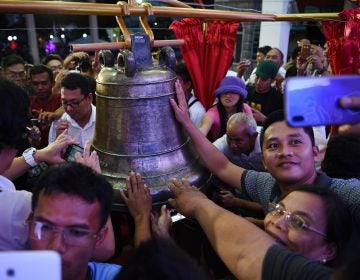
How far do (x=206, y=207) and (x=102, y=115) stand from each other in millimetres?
623

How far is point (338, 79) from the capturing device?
614mm

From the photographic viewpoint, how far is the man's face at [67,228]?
1203 mm

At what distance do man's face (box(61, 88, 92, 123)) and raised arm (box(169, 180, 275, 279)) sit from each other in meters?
1.58

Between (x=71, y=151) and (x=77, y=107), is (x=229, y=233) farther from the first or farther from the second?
(x=77, y=107)

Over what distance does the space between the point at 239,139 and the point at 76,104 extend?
1334 mm

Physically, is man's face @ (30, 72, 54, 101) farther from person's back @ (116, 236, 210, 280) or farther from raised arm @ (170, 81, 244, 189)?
person's back @ (116, 236, 210, 280)

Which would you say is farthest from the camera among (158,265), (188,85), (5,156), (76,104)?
(188,85)

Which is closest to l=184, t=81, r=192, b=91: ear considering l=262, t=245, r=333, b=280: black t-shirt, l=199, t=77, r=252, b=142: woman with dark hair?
l=199, t=77, r=252, b=142: woman with dark hair

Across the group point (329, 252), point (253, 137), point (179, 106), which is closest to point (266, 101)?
point (253, 137)

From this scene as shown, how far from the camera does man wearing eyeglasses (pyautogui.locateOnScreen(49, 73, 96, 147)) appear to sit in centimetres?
278

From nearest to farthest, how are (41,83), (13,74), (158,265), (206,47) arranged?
(158,265) < (206,47) < (41,83) < (13,74)

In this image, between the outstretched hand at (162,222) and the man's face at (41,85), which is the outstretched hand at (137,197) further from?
the man's face at (41,85)

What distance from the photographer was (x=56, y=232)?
1210 mm

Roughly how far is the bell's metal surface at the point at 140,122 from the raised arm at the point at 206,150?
0.16 feet
